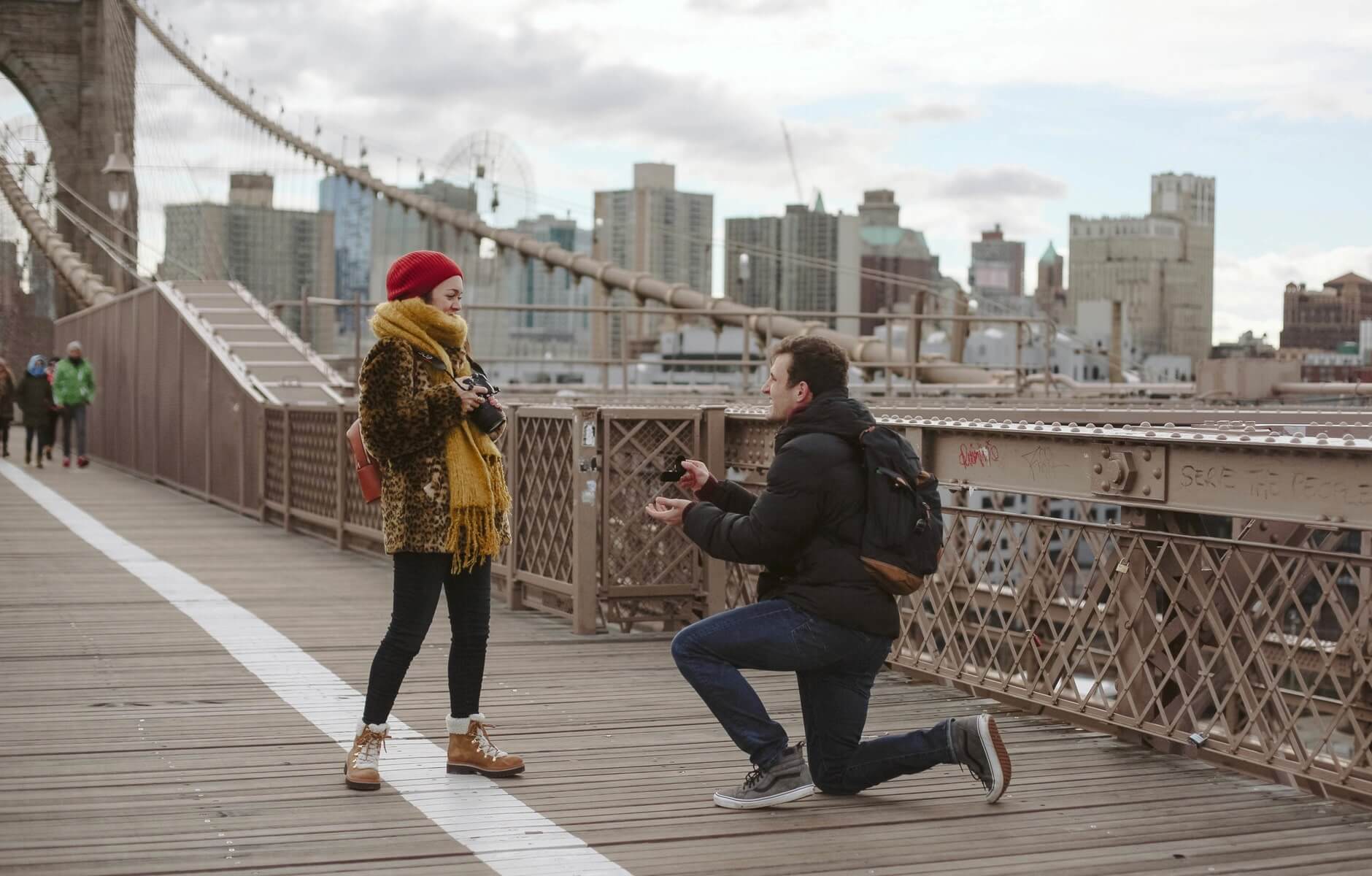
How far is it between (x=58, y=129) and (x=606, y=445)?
4089 cm

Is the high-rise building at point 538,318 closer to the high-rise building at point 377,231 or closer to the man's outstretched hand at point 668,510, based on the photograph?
the high-rise building at point 377,231

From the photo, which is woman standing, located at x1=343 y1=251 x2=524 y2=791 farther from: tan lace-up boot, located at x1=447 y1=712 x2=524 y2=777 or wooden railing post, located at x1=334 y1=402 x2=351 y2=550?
wooden railing post, located at x1=334 y1=402 x2=351 y2=550

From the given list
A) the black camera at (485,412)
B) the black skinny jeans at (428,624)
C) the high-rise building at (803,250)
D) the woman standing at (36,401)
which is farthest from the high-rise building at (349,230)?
the high-rise building at (803,250)

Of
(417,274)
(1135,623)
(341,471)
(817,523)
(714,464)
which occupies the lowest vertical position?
(341,471)

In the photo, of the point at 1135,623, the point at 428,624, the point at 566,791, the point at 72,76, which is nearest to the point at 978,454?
the point at 1135,623

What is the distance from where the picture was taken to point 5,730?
19.9ft

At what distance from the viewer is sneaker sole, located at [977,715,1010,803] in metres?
4.93

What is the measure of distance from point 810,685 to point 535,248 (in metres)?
36.4

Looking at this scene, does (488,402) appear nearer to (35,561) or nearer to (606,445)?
(606,445)

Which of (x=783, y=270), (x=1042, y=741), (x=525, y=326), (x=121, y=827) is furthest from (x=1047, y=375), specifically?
(x=783, y=270)

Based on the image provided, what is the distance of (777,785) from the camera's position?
4.93 m

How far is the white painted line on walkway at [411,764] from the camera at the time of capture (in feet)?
14.8

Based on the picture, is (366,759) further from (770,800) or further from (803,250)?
(803,250)

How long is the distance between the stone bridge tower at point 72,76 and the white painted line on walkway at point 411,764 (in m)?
37.7
